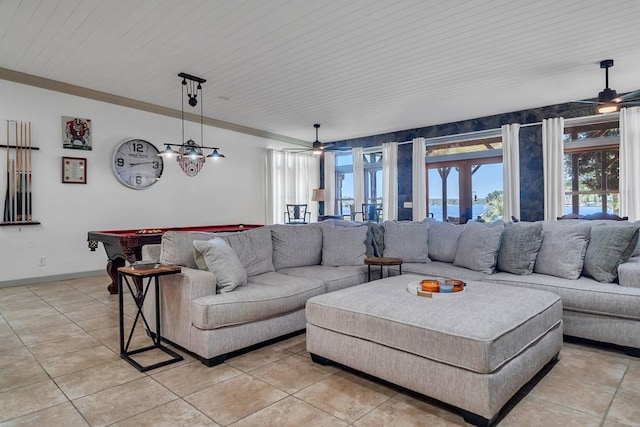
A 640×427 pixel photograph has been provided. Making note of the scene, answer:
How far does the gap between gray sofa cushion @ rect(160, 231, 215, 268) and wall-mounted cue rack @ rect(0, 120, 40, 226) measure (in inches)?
128

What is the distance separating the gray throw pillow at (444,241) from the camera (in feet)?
12.6

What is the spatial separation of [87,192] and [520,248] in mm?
5719

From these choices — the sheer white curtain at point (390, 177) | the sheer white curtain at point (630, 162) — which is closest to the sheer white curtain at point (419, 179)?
the sheer white curtain at point (390, 177)

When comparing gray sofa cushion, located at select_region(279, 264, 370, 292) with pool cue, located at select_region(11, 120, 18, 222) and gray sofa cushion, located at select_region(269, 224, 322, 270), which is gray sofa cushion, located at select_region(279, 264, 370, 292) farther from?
pool cue, located at select_region(11, 120, 18, 222)

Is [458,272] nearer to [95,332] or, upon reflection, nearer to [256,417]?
[256,417]

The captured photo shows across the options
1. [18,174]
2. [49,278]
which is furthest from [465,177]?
[18,174]

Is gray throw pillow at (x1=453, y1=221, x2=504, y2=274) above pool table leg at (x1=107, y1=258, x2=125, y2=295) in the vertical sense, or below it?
above

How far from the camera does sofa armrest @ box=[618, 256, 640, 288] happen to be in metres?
2.67

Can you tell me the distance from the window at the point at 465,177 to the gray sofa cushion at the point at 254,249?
512cm

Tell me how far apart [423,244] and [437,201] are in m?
4.06

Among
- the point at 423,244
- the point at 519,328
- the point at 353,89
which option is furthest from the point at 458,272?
the point at 353,89

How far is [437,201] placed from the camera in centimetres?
776

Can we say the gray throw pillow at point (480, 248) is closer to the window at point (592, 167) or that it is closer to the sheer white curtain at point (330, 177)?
the window at point (592, 167)

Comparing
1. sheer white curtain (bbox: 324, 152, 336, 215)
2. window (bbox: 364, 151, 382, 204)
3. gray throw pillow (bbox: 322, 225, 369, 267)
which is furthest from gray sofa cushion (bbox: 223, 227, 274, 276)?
sheer white curtain (bbox: 324, 152, 336, 215)
